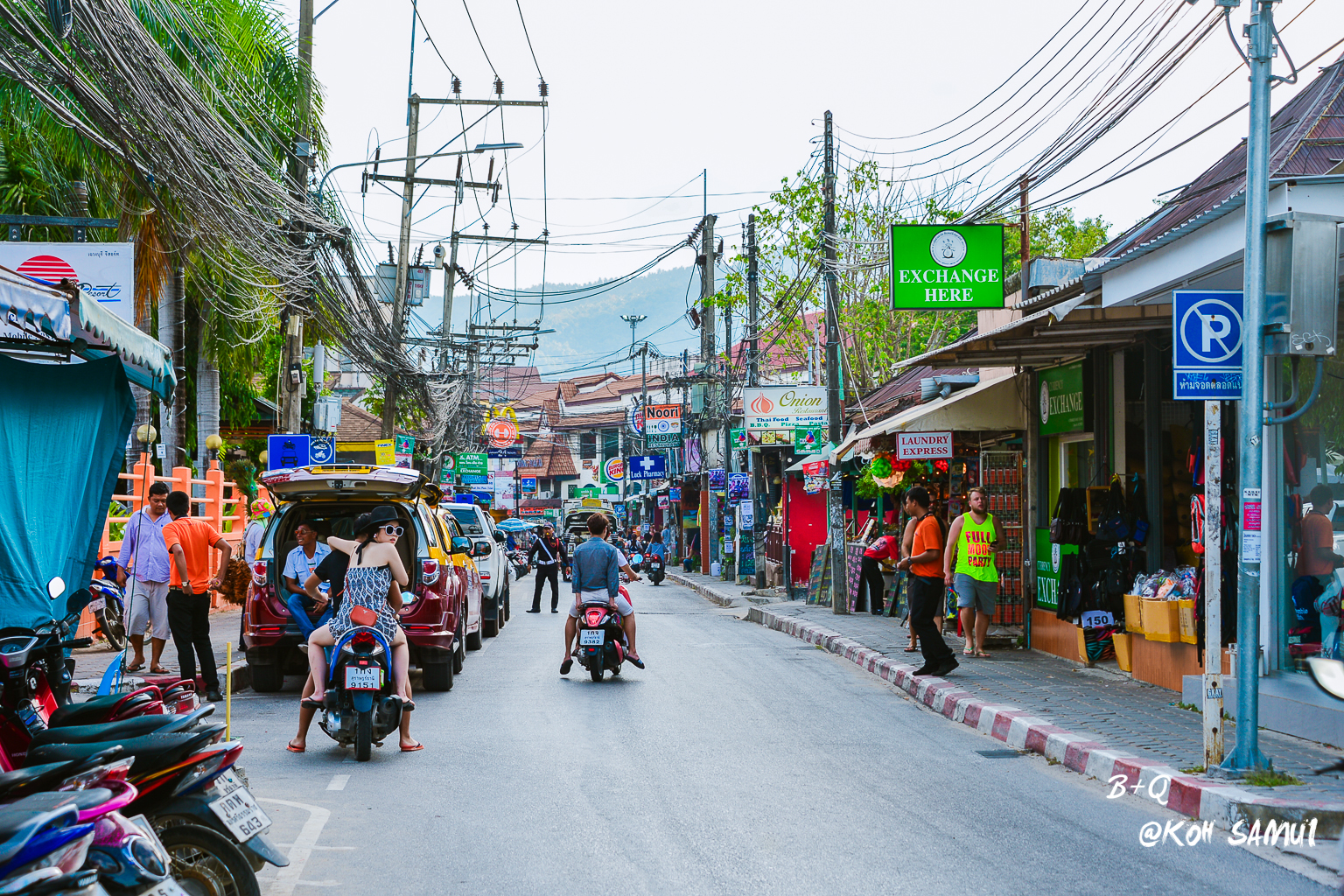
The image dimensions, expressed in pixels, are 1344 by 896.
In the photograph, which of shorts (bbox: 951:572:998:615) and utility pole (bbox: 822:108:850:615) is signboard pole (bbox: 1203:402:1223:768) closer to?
shorts (bbox: 951:572:998:615)

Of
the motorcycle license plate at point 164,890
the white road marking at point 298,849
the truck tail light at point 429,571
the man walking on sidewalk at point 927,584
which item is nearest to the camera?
the motorcycle license plate at point 164,890

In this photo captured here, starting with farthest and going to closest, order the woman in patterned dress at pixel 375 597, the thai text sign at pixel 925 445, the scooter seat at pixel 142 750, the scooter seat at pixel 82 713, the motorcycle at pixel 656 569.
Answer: the motorcycle at pixel 656 569 < the thai text sign at pixel 925 445 < the woman in patterned dress at pixel 375 597 < the scooter seat at pixel 82 713 < the scooter seat at pixel 142 750

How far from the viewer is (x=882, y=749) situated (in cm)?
943

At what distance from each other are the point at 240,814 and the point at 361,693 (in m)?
3.99

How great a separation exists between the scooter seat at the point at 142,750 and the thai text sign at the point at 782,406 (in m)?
21.6

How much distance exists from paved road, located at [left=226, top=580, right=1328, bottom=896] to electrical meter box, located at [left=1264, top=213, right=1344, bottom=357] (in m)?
3.02

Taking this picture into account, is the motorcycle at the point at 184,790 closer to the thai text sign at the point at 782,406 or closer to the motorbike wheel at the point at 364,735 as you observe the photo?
the motorbike wheel at the point at 364,735

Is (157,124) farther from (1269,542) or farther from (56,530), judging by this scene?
(1269,542)

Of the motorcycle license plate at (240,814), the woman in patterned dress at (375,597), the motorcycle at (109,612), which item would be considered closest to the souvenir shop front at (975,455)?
the woman in patterned dress at (375,597)

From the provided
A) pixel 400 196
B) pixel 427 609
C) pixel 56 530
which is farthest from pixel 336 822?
pixel 400 196

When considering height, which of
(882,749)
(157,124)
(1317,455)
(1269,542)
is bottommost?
(882,749)

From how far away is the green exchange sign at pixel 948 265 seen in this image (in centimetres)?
1572

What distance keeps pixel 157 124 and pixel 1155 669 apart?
10.8 meters

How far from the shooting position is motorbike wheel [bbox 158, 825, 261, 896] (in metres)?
4.70
